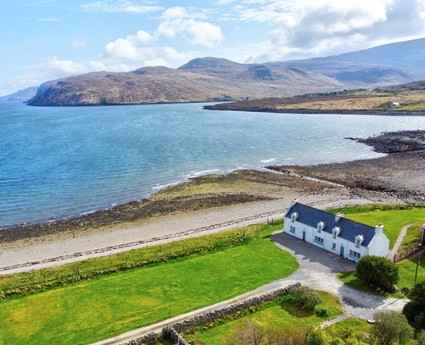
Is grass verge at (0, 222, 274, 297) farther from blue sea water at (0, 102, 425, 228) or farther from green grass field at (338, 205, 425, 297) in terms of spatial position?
blue sea water at (0, 102, 425, 228)

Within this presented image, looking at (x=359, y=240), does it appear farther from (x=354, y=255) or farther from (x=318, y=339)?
(x=318, y=339)

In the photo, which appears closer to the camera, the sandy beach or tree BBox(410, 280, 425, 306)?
tree BBox(410, 280, 425, 306)

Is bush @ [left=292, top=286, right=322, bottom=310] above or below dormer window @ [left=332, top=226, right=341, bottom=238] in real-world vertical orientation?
below

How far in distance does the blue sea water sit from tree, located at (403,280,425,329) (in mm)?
50898

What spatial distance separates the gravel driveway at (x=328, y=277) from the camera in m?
33.7

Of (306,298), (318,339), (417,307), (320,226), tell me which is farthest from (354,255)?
(318,339)

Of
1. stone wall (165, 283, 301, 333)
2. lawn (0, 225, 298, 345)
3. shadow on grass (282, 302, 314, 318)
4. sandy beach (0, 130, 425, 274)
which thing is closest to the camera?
stone wall (165, 283, 301, 333)

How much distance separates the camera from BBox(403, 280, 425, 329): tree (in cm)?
2877

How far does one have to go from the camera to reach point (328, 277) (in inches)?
1539

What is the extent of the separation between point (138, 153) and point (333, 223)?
72.0m

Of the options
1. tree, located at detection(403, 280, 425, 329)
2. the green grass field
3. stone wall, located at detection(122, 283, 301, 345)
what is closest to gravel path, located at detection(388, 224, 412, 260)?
the green grass field

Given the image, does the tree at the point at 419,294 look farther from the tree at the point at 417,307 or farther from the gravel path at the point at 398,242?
the gravel path at the point at 398,242

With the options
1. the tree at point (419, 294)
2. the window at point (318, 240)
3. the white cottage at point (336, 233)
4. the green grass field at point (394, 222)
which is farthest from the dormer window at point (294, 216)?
the tree at point (419, 294)

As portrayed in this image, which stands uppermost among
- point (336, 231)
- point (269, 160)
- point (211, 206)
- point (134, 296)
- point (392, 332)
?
point (269, 160)
